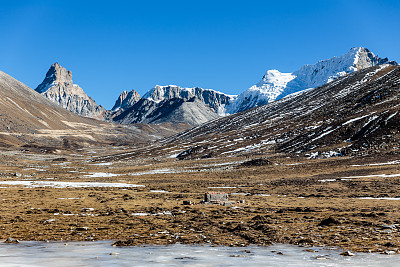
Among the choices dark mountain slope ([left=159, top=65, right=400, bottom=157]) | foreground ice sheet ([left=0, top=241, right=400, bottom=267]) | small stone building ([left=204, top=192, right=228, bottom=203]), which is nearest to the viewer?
foreground ice sheet ([left=0, top=241, right=400, bottom=267])

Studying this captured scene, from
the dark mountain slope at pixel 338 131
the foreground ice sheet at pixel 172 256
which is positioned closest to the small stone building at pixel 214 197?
the foreground ice sheet at pixel 172 256

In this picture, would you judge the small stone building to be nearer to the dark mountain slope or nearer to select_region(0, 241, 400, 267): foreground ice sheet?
select_region(0, 241, 400, 267): foreground ice sheet

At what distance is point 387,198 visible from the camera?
138ft

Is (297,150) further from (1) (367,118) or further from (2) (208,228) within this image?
(2) (208,228)

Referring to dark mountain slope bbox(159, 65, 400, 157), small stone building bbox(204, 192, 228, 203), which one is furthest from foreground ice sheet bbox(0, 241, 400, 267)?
dark mountain slope bbox(159, 65, 400, 157)

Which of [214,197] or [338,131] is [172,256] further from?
[338,131]

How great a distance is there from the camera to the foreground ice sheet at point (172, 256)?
14.1 meters

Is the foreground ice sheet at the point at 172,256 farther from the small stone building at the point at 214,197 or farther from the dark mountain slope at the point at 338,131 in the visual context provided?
the dark mountain slope at the point at 338,131

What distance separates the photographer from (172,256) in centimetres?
1576

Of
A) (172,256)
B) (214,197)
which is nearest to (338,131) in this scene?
(214,197)

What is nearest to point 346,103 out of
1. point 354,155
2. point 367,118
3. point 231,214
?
point 367,118

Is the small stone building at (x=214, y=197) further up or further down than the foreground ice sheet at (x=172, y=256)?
further up

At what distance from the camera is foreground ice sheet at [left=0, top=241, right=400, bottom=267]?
14.1m

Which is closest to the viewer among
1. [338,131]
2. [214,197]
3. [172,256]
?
[172,256]
